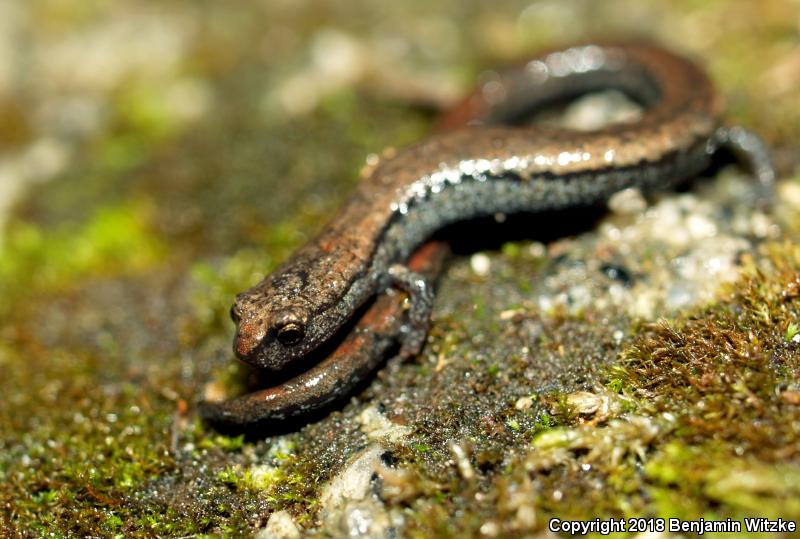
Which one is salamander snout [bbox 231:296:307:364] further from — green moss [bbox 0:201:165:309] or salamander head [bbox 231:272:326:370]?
green moss [bbox 0:201:165:309]

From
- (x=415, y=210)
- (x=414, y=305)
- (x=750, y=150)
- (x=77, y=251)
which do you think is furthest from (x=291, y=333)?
(x=750, y=150)

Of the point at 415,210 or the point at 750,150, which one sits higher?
the point at 750,150

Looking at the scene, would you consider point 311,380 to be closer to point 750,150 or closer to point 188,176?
point 188,176

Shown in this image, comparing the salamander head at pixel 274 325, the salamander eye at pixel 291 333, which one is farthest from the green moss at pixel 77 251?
the salamander eye at pixel 291 333

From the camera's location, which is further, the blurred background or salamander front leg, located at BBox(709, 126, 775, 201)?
salamander front leg, located at BBox(709, 126, 775, 201)

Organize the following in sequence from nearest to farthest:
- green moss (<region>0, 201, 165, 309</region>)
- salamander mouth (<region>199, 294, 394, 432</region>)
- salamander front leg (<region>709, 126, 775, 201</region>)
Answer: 1. salamander mouth (<region>199, 294, 394, 432</region>)
2. salamander front leg (<region>709, 126, 775, 201</region>)
3. green moss (<region>0, 201, 165, 309</region>)

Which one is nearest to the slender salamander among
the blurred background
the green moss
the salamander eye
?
the salamander eye
